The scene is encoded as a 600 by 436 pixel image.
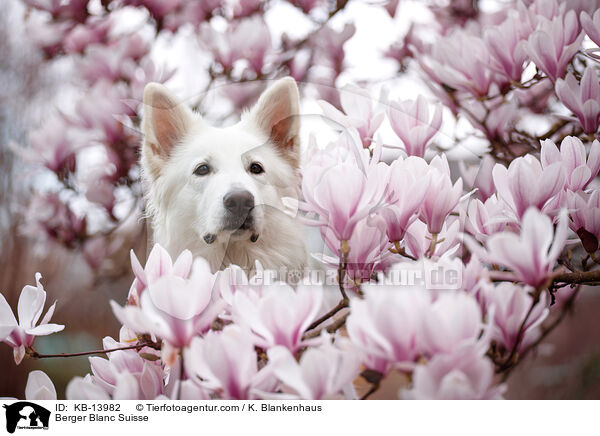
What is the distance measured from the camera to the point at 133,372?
1.02 ft

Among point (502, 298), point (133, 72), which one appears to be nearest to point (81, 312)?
point (133, 72)

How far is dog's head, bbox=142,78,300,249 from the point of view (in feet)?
1.18

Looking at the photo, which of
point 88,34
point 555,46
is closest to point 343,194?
point 555,46

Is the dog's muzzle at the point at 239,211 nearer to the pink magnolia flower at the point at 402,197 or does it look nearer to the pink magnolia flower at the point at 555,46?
the pink magnolia flower at the point at 402,197

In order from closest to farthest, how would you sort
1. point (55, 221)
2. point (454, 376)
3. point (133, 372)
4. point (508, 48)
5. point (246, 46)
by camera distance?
point (454, 376) < point (133, 372) < point (508, 48) < point (246, 46) < point (55, 221)

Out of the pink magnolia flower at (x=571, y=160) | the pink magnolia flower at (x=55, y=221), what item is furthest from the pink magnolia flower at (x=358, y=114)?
the pink magnolia flower at (x=55, y=221)

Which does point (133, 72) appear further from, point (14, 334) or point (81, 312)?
point (14, 334)

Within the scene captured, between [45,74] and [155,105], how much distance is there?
506 millimetres

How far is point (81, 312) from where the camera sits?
686 millimetres

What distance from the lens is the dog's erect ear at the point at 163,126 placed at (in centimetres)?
43

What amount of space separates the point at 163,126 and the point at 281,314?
0.89 ft

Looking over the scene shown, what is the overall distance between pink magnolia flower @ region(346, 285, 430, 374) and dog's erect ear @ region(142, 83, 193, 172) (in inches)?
11.3

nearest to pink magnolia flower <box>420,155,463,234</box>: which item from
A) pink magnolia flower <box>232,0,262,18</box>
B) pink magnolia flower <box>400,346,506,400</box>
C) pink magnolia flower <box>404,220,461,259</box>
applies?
pink magnolia flower <box>404,220,461,259</box>

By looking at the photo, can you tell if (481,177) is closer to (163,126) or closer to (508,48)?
(508,48)
